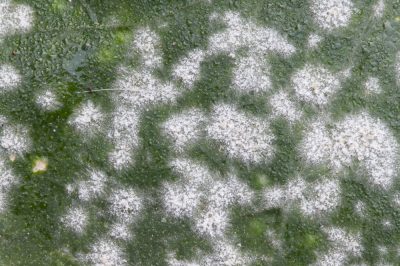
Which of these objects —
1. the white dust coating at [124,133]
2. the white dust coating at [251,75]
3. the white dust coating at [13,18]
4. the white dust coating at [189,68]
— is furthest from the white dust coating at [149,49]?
the white dust coating at [13,18]

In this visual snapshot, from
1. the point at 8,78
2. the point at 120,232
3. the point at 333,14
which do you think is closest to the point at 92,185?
the point at 120,232

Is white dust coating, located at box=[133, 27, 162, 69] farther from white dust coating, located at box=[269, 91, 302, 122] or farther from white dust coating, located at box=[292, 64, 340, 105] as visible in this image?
white dust coating, located at box=[292, 64, 340, 105]

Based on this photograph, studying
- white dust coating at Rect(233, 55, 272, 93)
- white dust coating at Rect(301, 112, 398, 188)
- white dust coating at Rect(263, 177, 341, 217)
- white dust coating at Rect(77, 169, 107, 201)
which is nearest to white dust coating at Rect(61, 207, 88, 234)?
white dust coating at Rect(77, 169, 107, 201)

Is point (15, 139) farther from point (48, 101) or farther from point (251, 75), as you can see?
point (251, 75)

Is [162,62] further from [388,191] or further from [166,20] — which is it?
[388,191]

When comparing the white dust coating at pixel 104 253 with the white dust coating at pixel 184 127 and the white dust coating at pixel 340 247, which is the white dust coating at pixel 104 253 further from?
the white dust coating at pixel 340 247

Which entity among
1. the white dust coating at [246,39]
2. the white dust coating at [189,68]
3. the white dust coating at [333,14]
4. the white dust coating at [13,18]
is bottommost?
the white dust coating at [189,68]
